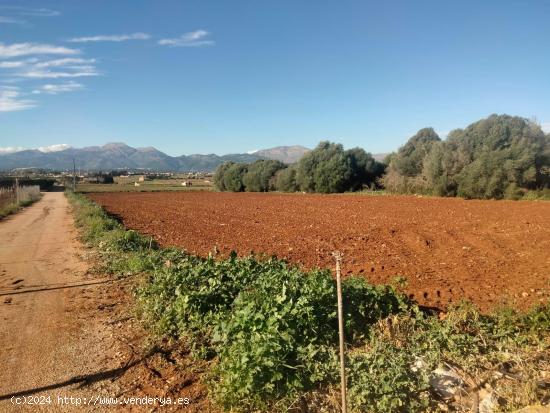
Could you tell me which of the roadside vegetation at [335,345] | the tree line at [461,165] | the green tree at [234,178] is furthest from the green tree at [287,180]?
the roadside vegetation at [335,345]

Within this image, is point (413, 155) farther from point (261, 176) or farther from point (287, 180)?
point (261, 176)

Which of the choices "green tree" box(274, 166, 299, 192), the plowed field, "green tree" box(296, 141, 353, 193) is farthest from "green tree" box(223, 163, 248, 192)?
the plowed field

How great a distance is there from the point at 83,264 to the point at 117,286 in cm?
289

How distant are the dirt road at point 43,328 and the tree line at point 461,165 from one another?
32.8 meters

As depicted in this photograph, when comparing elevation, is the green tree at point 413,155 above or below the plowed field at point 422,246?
above

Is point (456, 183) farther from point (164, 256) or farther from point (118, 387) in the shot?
point (118, 387)

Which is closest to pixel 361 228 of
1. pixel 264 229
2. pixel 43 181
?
pixel 264 229

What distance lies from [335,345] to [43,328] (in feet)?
14.4

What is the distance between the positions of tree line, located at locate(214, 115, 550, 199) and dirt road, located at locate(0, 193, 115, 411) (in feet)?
108

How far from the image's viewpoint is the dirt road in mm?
4602

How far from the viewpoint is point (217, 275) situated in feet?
21.1

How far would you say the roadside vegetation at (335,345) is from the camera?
3.88 meters

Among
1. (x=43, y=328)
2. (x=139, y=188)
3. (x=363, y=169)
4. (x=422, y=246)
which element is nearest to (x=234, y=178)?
(x=139, y=188)

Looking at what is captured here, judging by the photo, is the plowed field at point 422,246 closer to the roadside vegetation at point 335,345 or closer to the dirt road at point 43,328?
the roadside vegetation at point 335,345
